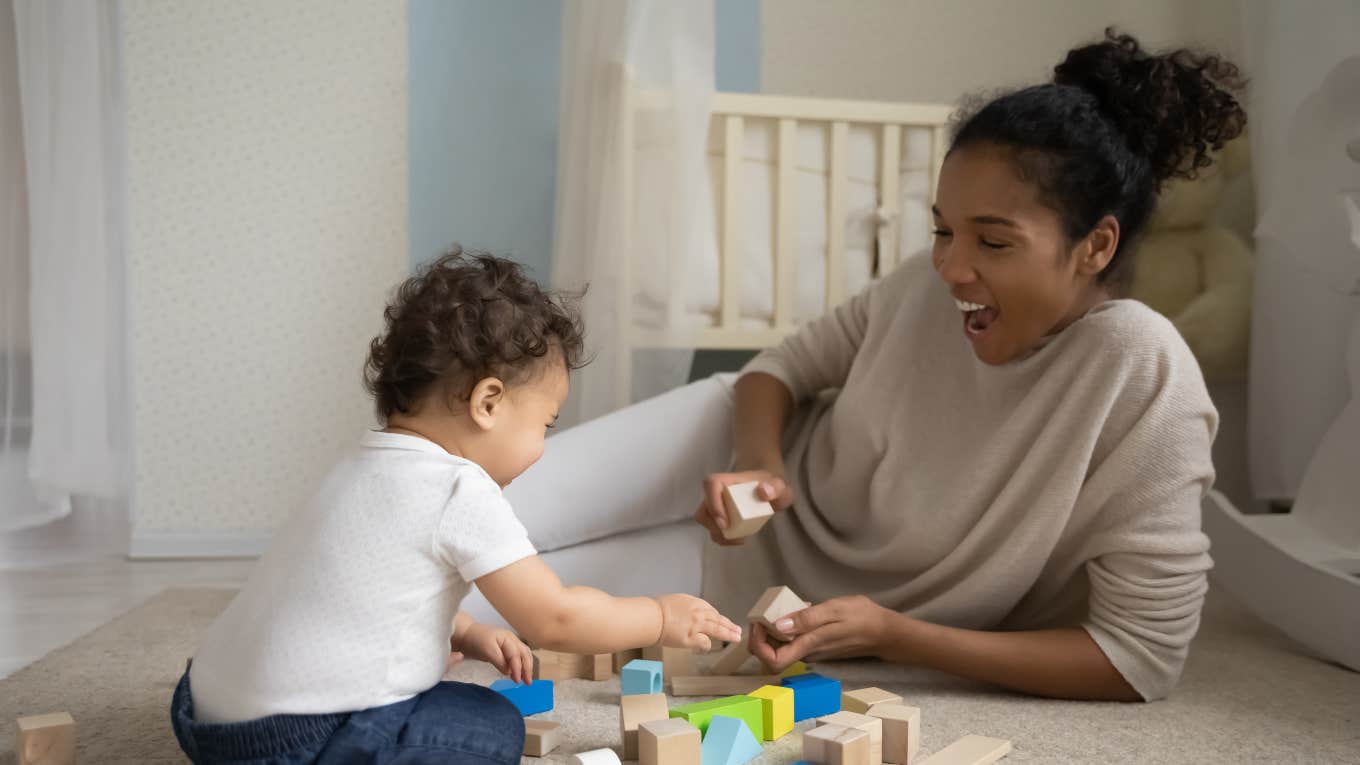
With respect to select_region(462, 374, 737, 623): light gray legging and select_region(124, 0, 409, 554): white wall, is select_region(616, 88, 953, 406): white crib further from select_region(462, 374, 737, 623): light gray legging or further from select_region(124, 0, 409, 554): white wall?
select_region(124, 0, 409, 554): white wall

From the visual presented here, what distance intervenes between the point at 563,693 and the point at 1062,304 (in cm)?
70

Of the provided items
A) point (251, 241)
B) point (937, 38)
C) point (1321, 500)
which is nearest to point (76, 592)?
point (251, 241)

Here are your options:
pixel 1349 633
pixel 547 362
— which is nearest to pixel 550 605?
pixel 547 362

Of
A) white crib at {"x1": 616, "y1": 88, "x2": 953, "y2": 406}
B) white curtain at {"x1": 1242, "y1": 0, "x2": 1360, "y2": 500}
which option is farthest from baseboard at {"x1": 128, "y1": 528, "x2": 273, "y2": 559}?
white curtain at {"x1": 1242, "y1": 0, "x2": 1360, "y2": 500}

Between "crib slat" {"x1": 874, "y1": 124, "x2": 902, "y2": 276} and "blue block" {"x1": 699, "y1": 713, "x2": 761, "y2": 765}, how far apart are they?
53.9 inches

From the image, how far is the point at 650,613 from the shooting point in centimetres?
94

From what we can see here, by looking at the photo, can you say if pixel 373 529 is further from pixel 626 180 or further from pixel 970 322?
pixel 626 180

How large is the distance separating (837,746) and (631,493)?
61 centimetres

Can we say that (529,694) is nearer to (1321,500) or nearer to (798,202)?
(1321,500)

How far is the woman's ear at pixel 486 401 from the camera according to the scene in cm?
90

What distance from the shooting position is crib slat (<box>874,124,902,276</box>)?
222 centimetres

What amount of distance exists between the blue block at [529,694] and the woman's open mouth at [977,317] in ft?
1.51

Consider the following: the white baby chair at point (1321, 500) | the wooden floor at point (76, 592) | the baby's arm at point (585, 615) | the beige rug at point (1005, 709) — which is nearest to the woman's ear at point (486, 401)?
the baby's arm at point (585, 615)

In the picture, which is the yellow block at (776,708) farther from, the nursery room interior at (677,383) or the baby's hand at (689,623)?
the baby's hand at (689,623)
